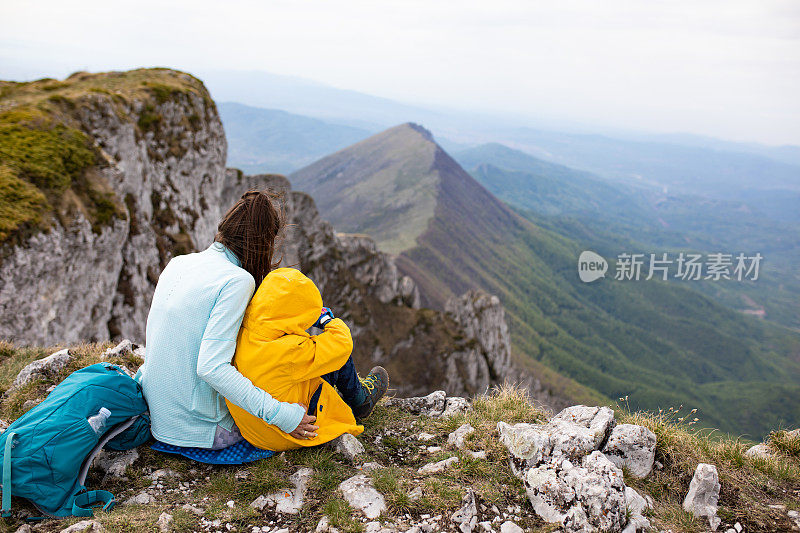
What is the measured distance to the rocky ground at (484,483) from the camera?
210 inches

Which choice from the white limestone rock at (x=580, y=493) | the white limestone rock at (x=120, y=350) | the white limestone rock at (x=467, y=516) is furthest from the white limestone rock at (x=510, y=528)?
the white limestone rock at (x=120, y=350)

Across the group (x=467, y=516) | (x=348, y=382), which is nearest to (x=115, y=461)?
(x=348, y=382)

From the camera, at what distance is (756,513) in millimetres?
5688

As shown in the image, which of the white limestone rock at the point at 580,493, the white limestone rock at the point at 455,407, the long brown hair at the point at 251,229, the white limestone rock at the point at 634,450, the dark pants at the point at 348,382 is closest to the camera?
the white limestone rock at the point at 580,493

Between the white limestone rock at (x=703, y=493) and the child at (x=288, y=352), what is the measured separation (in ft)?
17.3

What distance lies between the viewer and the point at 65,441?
17.0 feet

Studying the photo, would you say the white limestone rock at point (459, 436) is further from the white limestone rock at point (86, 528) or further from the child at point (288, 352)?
the white limestone rock at point (86, 528)

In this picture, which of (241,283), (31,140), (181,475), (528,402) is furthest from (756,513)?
(31,140)

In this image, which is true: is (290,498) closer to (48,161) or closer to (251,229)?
(251,229)

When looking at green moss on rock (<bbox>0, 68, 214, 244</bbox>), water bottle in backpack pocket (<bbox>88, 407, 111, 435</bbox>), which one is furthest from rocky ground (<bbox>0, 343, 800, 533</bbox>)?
green moss on rock (<bbox>0, 68, 214, 244</bbox>)

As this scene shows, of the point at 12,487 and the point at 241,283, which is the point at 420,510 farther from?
the point at 12,487

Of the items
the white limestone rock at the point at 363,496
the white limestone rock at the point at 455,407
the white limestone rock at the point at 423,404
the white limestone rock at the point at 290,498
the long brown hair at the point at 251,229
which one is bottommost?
the white limestone rock at the point at 423,404

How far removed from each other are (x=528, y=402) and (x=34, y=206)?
2622 cm

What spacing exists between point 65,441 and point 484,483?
5646mm
